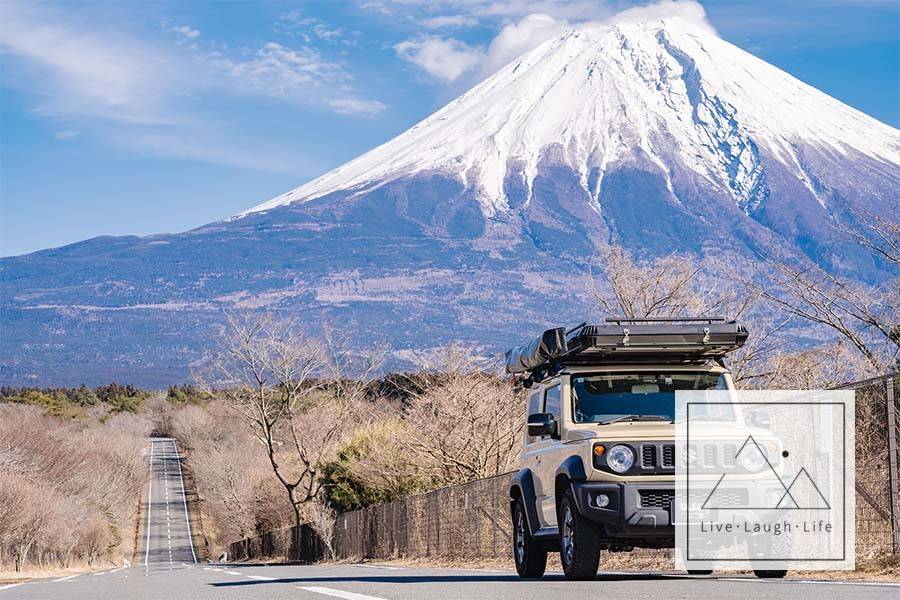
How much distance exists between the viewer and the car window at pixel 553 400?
14.1 m

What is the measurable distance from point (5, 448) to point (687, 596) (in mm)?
70051

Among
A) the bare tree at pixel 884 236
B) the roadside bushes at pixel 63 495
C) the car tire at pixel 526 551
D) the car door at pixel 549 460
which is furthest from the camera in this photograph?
the roadside bushes at pixel 63 495

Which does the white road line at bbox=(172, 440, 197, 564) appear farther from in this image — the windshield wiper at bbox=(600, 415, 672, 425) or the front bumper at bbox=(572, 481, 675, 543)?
the front bumper at bbox=(572, 481, 675, 543)

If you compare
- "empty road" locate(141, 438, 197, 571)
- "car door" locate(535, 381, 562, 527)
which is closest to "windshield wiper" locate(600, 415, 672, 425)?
"car door" locate(535, 381, 562, 527)

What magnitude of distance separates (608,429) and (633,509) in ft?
2.86

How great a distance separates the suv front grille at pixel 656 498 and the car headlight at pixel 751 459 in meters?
0.78

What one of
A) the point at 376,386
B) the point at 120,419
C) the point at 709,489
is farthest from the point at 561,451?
the point at 120,419

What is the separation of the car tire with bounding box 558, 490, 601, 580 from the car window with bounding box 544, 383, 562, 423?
100 cm

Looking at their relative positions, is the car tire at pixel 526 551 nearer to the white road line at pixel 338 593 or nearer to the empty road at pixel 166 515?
the white road line at pixel 338 593

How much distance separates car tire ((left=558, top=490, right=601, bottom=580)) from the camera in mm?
13180

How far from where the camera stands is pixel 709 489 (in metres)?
12.9

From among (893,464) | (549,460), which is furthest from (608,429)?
(893,464)

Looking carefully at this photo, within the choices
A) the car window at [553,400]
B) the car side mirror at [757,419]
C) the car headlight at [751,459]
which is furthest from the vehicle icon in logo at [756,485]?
the car window at [553,400]

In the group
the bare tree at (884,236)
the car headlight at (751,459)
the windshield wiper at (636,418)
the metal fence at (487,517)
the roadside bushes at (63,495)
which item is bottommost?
the roadside bushes at (63,495)
